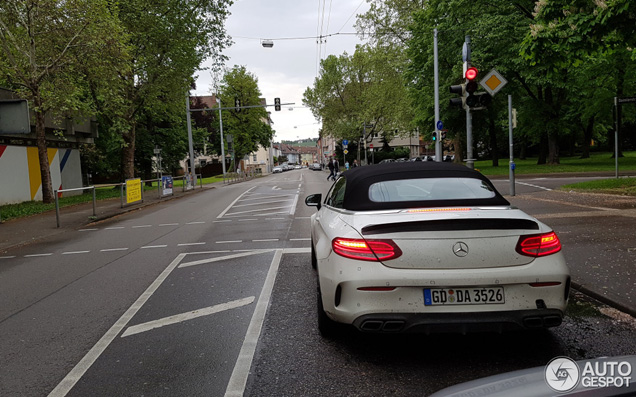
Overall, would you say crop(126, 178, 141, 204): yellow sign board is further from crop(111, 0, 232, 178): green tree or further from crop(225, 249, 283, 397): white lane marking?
crop(225, 249, 283, 397): white lane marking

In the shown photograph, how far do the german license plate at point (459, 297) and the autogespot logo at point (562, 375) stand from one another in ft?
4.46

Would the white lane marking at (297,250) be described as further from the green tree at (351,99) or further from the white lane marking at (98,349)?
the green tree at (351,99)

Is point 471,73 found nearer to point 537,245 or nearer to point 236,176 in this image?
point 537,245

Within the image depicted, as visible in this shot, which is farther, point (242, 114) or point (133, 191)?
point (242, 114)

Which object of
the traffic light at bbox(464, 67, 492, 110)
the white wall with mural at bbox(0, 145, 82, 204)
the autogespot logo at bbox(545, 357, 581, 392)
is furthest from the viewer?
the white wall with mural at bbox(0, 145, 82, 204)

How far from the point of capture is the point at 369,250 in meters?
3.33

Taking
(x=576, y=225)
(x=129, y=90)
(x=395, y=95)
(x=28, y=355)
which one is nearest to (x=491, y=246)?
(x=28, y=355)

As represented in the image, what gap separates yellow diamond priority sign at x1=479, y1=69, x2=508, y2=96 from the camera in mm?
11633

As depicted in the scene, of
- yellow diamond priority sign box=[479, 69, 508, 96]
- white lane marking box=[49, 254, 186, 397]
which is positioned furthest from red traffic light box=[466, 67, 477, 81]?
white lane marking box=[49, 254, 186, 397]

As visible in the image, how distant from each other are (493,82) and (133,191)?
573 inches

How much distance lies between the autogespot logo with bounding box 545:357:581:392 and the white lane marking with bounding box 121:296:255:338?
11.9 ft

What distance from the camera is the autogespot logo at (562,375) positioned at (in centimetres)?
164

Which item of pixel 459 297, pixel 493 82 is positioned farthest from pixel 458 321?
pixel 493 82

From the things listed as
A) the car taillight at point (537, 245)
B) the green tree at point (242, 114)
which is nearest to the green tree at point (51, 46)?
the car taillight at point (537, 245)
